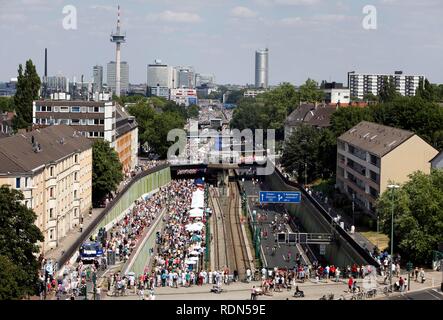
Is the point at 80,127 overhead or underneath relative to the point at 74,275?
overhead

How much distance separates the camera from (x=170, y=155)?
317ft

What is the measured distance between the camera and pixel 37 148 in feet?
145

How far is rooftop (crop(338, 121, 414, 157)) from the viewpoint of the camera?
53.7 metres

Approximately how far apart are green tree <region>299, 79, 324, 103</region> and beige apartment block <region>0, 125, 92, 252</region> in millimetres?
82620

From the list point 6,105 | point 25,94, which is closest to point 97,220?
point 25,94

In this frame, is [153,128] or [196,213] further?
[153,128]

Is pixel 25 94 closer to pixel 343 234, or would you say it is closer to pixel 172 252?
pixel 172 252

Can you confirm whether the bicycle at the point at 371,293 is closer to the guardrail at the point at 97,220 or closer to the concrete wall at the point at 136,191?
the guardrail at the point at 97,220

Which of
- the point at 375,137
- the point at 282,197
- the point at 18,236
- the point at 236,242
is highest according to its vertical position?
the point at 375,137

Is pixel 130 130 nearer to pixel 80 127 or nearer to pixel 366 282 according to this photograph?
pixel 80 127

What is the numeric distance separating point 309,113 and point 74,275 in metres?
75.3

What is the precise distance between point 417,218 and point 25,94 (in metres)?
43.3

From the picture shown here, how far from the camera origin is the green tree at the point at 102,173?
59.3 meters
